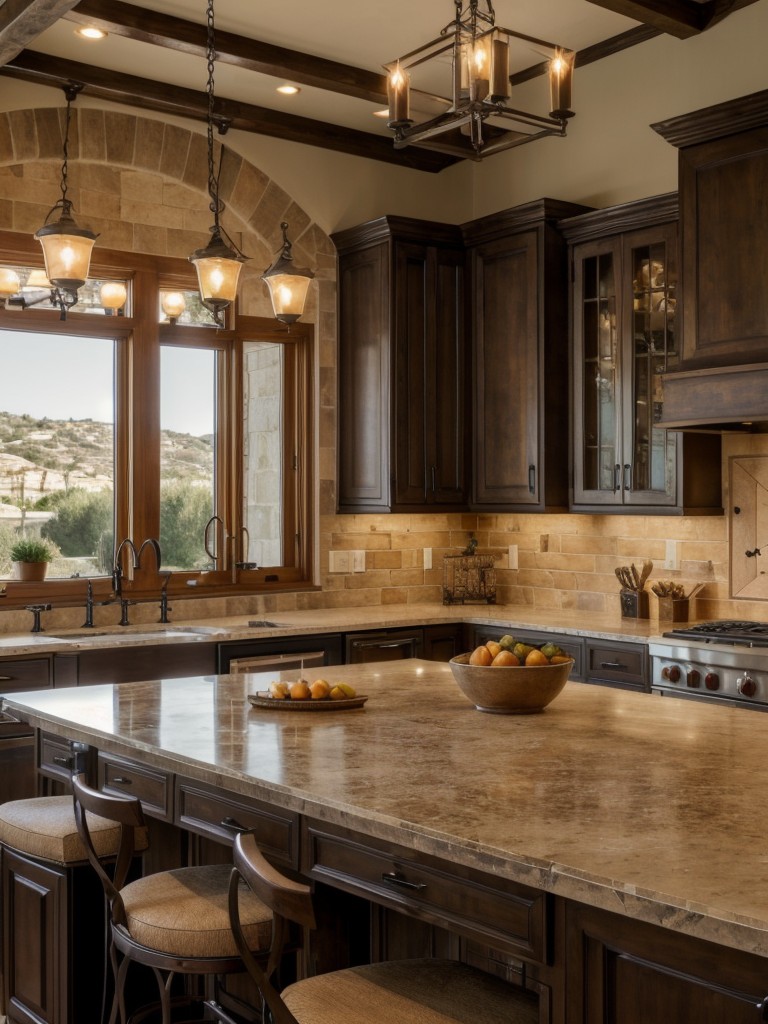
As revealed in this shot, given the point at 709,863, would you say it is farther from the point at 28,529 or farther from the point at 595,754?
the point at 28,529

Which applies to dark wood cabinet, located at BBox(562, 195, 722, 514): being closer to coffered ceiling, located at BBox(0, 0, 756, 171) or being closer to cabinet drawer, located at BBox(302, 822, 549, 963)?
coffered ceiling, located at BBox(0, 0, 756, 171)

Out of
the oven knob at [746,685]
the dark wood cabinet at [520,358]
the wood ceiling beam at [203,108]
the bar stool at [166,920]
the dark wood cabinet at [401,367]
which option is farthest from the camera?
the dark wood cabinet at [401,367]

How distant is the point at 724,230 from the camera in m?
4.55

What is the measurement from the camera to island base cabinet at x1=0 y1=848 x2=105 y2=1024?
291cm

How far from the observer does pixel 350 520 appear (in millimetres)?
6156

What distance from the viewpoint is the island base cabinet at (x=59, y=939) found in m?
2.91

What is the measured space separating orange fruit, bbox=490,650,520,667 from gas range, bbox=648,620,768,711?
64.7 inches

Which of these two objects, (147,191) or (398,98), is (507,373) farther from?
(398,98)

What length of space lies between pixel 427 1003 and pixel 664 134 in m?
3.81

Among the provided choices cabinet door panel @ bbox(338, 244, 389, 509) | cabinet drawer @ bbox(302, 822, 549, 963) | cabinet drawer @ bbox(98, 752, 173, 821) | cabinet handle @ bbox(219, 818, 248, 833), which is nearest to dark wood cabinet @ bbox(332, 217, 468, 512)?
cabinet door panel @ bbox(338, 244, 389, 509)

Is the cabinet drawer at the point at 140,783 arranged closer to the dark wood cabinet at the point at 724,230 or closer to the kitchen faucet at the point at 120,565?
the kitchen faucet at the point at 120,565

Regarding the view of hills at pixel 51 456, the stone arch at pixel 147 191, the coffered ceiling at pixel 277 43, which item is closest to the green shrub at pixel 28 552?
the view of hills at pixel 51 456

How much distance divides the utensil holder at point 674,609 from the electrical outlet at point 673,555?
0.71ft

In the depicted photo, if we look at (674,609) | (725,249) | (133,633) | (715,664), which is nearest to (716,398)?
(725,249)
